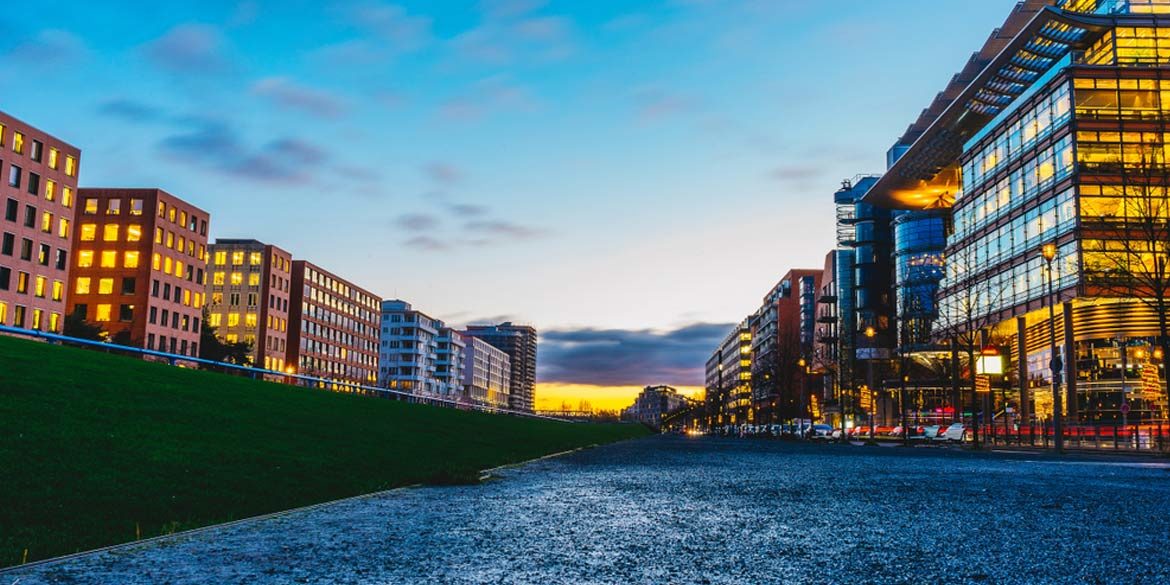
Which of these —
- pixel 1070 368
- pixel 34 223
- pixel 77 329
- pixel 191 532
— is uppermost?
pixel 34 223

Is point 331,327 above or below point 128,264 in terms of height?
below

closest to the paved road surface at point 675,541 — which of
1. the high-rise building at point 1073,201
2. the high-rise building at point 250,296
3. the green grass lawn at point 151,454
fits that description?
the green grass lawn at point 151,454

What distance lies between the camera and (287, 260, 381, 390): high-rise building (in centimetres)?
15362

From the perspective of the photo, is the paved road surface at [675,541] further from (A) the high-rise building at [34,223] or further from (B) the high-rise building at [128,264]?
(B) the high-rise building at [128,264]

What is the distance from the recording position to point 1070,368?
211ft

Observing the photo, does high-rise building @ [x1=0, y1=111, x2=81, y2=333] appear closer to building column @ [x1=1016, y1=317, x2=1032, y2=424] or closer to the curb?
the curb

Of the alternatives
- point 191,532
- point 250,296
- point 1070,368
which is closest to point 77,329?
point 250,296

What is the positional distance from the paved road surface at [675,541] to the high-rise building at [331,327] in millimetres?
134192

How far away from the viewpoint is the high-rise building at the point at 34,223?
81438mm

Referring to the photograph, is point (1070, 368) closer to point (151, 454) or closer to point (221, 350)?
point (151, 454)

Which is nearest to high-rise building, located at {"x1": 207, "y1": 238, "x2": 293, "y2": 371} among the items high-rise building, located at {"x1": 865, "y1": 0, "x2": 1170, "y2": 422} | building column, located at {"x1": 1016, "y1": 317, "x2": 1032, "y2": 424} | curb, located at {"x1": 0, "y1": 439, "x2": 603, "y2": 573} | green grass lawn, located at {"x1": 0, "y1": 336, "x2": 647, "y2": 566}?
high-rise building, located at {"x1": 865, "y1": 0, "x2": 1170, "y2": 422}

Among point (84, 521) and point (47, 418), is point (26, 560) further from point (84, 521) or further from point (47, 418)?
point (47, 418)

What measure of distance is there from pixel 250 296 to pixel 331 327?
915 inches

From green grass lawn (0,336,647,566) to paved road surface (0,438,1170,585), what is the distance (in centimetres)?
97
